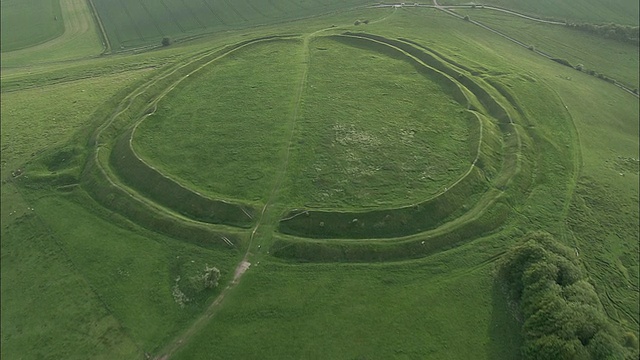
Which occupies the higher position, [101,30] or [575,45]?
[575,45]

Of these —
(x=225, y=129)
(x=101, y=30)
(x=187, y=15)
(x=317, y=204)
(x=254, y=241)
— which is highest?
(x=187, y=15)

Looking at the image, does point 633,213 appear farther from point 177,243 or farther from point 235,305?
point 177,243

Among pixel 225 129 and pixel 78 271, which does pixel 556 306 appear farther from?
pixel 78 271

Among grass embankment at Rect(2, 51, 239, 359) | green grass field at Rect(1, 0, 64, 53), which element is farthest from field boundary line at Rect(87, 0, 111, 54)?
grass embankment at Rect(2, 51, 239, 359)

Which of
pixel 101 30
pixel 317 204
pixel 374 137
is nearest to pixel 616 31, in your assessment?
pixel 374 137

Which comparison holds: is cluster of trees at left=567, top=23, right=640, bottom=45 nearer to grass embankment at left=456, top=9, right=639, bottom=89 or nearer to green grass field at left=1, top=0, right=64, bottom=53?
grass embankment at left=456, top=9, right=639, bottom=89
